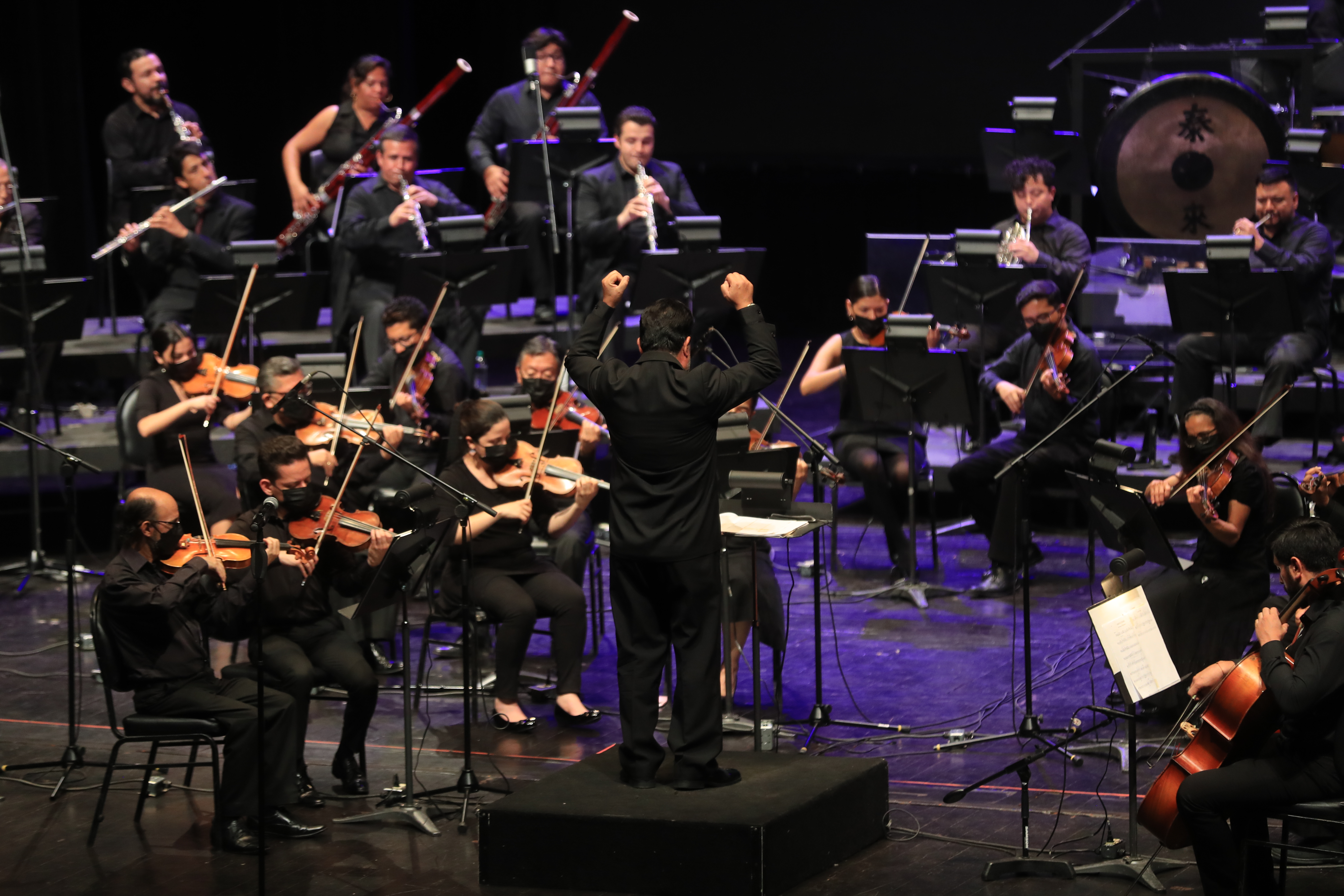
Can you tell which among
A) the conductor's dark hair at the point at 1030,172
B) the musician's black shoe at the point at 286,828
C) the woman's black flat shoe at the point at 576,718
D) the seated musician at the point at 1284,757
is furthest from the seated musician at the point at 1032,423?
the musician's black shoe at the point at 286,828

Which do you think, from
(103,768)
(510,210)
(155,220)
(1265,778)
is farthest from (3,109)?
(1265,778)

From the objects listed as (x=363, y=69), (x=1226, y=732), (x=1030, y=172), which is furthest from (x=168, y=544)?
(x=1030, y=172)

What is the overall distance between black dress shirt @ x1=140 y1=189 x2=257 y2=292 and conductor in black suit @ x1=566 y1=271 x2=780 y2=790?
464cm

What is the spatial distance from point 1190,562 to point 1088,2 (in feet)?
18.7

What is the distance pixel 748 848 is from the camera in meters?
4.66

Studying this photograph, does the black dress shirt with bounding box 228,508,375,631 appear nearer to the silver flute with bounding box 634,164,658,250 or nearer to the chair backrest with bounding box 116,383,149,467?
the chair backrest with bounding box 116,383,149,467

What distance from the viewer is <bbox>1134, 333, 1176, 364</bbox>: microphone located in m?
6.59

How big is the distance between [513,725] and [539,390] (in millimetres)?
1572

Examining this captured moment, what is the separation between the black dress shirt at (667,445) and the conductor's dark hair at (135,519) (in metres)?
1.47

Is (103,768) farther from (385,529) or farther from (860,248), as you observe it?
(860,248)

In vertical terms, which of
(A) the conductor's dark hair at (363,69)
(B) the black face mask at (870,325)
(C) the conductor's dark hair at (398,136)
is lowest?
(B) the black face mask at (870,325)

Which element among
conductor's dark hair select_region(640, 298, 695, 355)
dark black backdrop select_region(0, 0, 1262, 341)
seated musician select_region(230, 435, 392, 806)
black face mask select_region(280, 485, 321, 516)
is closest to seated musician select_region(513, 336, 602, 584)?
seated musician select_region(230, 435, 392, 806)

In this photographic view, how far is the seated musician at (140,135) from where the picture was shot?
9.48m

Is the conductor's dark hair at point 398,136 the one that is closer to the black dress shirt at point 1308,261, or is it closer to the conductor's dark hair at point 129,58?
the conductor's dark hair at point 129,58
